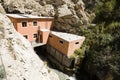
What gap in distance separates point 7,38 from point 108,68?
15917mm

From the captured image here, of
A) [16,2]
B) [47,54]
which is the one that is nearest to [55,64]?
[47,54]

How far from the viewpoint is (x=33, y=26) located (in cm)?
2989

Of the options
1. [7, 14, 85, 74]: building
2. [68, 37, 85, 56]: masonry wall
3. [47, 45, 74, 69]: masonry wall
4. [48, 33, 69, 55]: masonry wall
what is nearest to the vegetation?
[68, 37, 85, 56]: masonry wall

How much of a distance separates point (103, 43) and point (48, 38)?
10808mm

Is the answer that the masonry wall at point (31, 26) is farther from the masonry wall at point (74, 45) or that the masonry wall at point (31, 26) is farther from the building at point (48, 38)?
the masonry wall at point (74, 45)

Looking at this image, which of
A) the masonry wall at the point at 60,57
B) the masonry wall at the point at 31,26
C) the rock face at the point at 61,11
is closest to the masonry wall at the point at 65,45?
the masonry wall at the point at 60,57

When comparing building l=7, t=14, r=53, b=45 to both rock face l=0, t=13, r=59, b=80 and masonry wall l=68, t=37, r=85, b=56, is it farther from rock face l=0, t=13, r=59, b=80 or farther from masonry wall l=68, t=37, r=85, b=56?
rock face l=0, t=13, r=59, b=80

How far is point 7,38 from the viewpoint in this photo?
629 inches

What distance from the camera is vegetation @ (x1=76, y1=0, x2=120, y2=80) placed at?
954 inches

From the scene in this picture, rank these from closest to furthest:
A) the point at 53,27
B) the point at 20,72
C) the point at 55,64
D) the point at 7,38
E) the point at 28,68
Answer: the point at 20,72 < the point at 28,68 < the point at 7,38 < the point at 55,64 < the point at 53,27

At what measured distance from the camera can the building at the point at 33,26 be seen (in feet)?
91.0

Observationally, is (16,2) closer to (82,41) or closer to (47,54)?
(47,54)

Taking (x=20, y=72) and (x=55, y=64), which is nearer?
(x=20, y=72)

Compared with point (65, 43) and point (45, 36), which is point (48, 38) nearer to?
point (45, 36)
